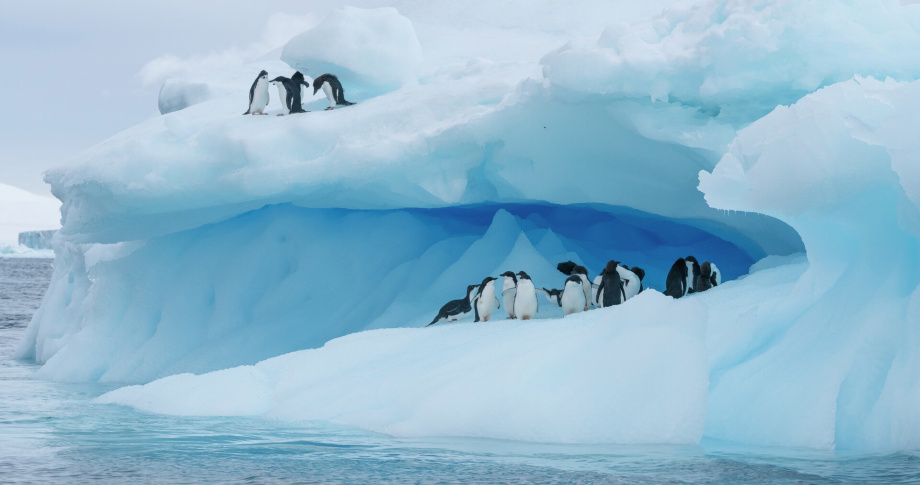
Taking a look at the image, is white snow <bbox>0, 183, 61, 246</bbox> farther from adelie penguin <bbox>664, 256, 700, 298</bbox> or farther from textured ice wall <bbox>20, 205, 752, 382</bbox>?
adelie penguin <bbox>664, 256, 700, 298</bbox>

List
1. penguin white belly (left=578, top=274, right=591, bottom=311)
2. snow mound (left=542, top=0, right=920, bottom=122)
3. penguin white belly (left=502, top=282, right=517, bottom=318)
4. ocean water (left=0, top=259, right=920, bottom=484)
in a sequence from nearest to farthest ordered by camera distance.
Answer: ocean water (left=0, top=259, right=920, bottom=484)
snow mound (left=542, top=0, right=920, bottom=122)
penguin white belly (left=502, top=282, right=517, bottom=318)
penguin white belly (left=578, top=274, right=591, bottom=311)

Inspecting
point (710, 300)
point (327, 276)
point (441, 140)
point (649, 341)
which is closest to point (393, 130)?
point (441, 140)

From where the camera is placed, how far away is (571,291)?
8.74 meters

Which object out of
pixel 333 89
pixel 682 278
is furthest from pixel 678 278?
pixel 333 89

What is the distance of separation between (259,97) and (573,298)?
365cm

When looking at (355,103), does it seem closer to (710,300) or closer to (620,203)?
(620,203)

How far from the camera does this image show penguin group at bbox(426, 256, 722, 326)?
8617mm

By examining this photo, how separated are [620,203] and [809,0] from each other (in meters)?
3.06

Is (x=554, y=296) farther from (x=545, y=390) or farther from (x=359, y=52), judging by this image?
(x=545, y=390)

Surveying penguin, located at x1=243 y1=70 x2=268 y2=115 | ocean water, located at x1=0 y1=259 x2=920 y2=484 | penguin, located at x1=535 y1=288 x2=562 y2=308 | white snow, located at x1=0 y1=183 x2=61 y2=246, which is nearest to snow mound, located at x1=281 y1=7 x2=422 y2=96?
penguin, located at x1=243 y1=70 x2=268 y2=115

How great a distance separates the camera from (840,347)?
5.18 m

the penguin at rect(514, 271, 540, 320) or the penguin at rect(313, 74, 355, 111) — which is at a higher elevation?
the penguin at rect(313, 74, 355, 111)

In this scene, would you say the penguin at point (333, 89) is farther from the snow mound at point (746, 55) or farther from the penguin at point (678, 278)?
the penguin at point (678, 278)

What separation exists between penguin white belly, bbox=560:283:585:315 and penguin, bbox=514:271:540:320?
325 mm
